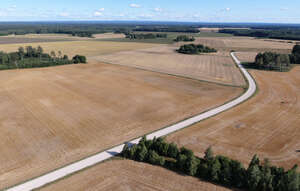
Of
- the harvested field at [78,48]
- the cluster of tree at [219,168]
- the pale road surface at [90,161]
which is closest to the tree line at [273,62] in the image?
the pale road surface at [90,161]

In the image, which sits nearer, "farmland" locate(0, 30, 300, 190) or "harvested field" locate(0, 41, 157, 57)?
"farmland" locate(0, 30, 300, 190)

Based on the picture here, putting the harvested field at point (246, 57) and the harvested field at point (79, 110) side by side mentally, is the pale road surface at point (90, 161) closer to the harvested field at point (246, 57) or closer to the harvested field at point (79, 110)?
the harvested field at point (79, 110)

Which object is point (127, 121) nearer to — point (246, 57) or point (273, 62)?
point (273, 62)

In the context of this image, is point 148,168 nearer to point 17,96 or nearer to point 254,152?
point 254,152

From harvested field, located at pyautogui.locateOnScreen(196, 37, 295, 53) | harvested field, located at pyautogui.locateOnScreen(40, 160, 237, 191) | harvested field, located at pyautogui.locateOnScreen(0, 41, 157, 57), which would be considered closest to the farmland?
harvested field, located at pyautogui.locateOnScreen(40, 160, 237, 191)

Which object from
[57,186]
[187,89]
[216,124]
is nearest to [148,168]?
[57,186]

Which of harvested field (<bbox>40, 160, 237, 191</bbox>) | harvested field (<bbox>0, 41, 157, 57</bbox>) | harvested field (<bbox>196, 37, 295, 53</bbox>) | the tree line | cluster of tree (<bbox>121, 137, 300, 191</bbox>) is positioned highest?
harvested field (<bbox>196, 37, 295, 53</bbox>)

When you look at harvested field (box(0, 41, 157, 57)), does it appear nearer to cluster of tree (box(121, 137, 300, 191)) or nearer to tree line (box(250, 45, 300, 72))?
tree line (box(250, 45, 300, 72))
